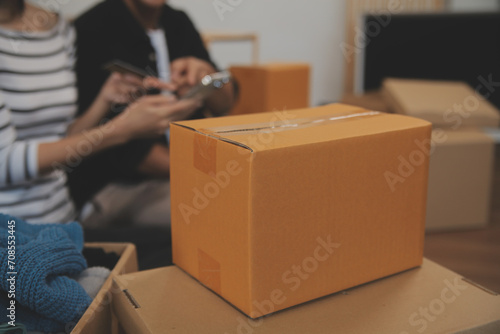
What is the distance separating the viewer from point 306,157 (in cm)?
55

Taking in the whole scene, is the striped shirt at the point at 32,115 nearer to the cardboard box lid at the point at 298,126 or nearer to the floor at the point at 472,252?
the cardboard box lid at the point at 298,126

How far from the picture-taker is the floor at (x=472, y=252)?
1005 millimetres

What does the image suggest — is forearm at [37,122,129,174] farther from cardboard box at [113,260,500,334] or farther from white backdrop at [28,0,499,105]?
white backdrop at [28,0,499,105]

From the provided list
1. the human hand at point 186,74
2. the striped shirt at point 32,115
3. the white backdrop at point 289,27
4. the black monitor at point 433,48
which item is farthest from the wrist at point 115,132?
the white backdrop at point 289,27

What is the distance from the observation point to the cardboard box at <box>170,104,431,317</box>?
0.54 metres

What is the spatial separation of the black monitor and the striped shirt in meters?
1.39

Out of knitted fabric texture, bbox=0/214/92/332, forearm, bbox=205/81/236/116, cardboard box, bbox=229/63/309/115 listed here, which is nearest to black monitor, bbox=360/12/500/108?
cardboard box, bbox=229/63/309/115

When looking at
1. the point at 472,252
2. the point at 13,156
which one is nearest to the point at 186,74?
the point at 13,156

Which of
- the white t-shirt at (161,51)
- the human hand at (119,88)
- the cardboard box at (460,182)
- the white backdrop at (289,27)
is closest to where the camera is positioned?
the human hand at (119,88)

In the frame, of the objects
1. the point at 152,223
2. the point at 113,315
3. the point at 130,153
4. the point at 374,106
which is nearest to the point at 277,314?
the point at 113,315

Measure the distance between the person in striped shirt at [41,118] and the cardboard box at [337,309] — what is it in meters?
0.46

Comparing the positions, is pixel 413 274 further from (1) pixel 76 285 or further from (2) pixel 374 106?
(2) pixel 374 106

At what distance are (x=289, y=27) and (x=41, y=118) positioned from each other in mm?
2610

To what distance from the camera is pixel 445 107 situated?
54.9 inches
